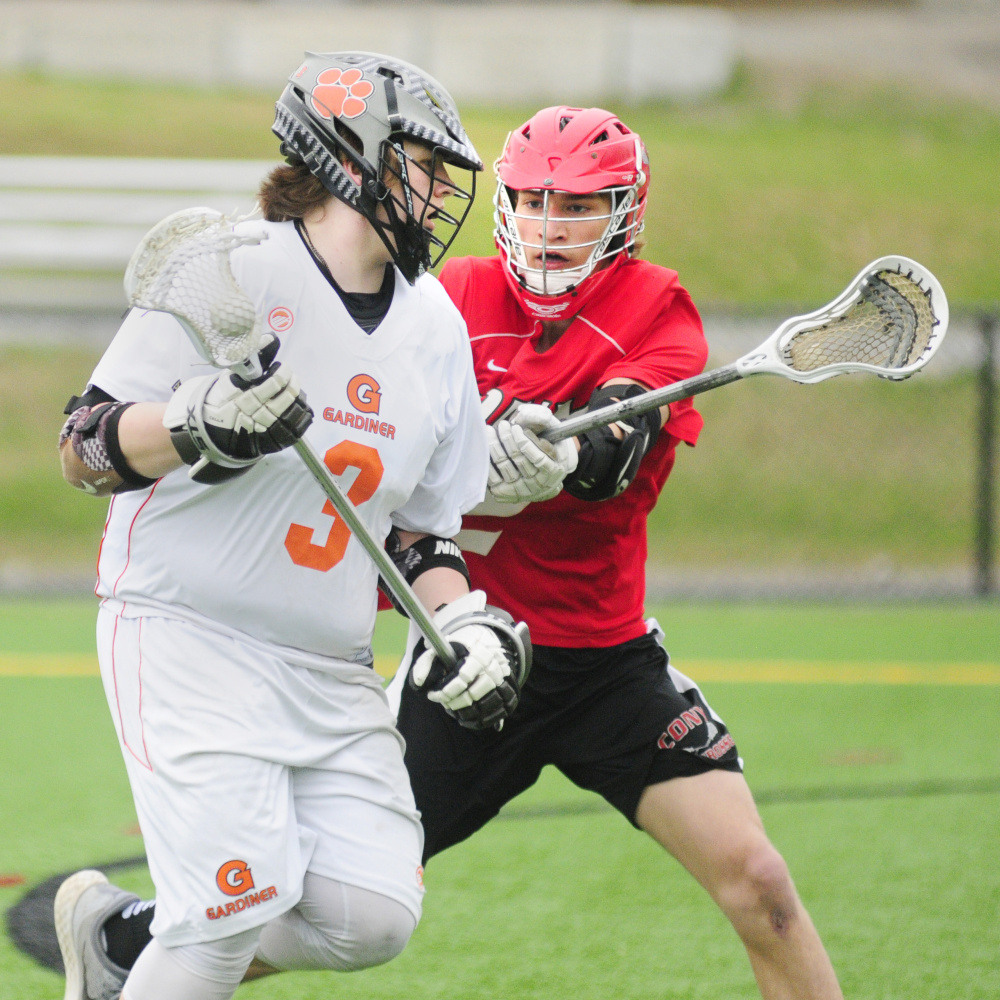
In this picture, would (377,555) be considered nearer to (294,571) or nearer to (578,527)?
(294,571)

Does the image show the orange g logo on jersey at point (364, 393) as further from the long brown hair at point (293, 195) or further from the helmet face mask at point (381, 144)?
the long brown hair at point (293, 195)

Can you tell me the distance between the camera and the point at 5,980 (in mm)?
3533

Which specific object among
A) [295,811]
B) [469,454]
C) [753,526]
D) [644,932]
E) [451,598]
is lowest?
[753,526]

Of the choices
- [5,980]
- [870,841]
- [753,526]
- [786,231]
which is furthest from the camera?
[786,231]

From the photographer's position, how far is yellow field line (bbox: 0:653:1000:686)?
6785 millimetres

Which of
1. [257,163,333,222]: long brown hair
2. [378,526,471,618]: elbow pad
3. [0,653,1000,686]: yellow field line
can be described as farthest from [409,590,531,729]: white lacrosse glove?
[0,653,1000,686]: yellow field line

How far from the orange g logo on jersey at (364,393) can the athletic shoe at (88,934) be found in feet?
4.29

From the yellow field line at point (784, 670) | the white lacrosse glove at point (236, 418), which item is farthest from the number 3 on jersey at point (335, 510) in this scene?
the yellow field line at point (784, 670)

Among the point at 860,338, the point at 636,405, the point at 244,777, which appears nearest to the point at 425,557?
the point at 636,405

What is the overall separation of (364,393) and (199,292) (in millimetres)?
404

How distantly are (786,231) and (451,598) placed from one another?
46.8 feet

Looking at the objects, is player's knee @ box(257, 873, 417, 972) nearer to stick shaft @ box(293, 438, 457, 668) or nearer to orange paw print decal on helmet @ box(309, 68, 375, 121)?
stick shaft @ box(293, 438, 457, 668)

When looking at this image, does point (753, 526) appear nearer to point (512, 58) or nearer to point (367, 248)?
point (367, 248)

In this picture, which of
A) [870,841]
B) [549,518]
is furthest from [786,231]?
[549,518]
